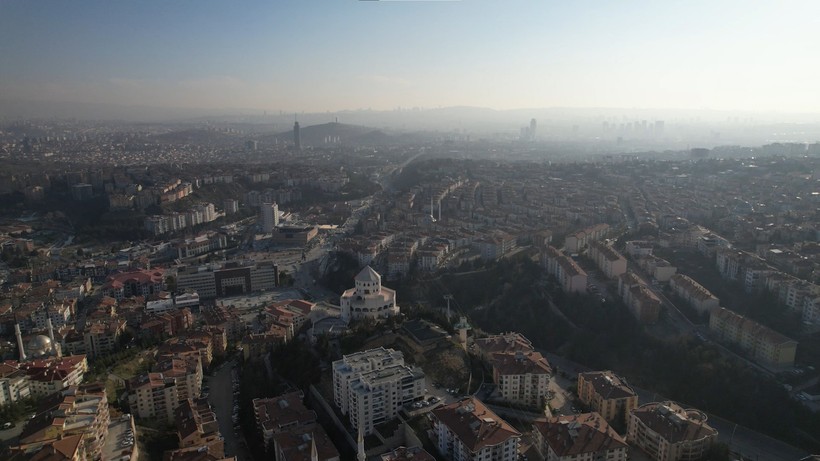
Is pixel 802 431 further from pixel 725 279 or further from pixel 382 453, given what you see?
pixel 382 453

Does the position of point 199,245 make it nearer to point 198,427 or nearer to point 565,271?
point 565,271

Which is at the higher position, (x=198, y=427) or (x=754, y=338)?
(x=754, y=338)

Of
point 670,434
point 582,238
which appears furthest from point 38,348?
point 582,238

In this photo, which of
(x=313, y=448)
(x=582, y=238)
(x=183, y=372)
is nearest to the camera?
(x=313, y=448)

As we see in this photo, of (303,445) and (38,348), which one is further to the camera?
(38,348)

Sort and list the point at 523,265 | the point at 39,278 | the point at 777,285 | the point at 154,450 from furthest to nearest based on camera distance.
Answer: the point at 39,278, the point at 523,265, the point at 777,285, the point at 154,450

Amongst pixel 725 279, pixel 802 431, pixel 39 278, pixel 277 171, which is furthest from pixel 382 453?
pixel 277 171

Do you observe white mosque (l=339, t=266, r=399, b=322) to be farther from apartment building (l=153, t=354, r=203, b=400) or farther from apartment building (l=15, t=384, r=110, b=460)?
apartment building (l=15, t=384, r=110, b=460)
